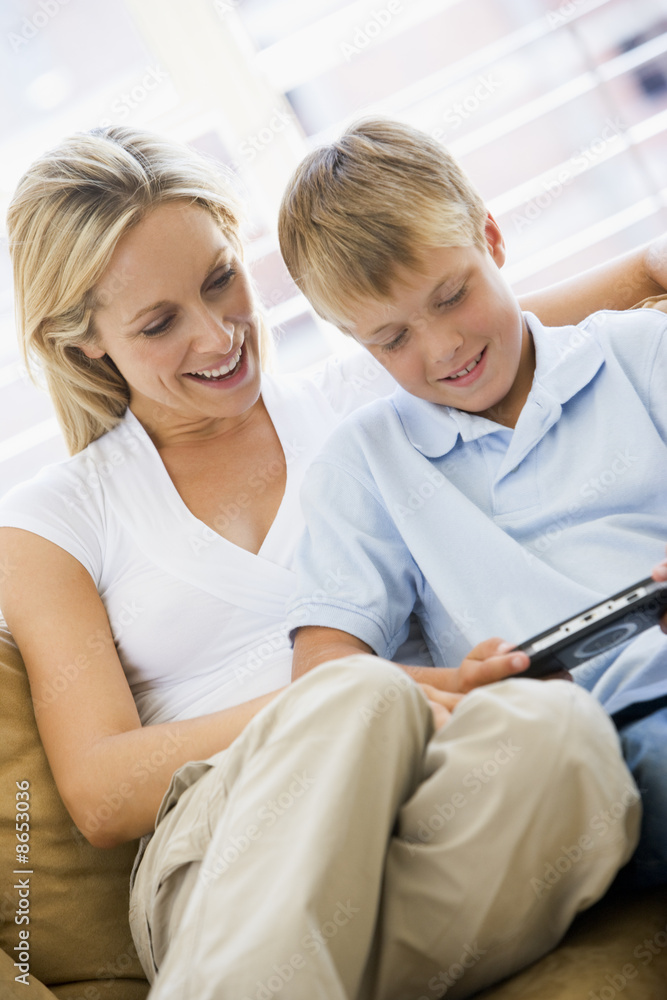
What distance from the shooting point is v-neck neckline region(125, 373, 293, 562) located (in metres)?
1.27

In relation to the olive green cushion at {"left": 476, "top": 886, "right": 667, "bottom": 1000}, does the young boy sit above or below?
above

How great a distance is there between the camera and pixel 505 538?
1.06 metres

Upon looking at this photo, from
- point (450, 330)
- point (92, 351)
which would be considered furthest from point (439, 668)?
point (92, 351)

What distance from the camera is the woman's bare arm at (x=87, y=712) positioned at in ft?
3.49

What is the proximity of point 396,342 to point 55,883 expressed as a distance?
81cm

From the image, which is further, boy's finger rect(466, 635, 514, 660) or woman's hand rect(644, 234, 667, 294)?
woman's hand rect(644, 234, 667, 294)

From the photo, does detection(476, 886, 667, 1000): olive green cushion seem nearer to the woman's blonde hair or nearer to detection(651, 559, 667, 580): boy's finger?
detection(651, 559, 667, 580): boy's finger

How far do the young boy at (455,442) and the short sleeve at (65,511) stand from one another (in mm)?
354

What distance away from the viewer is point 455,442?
116 centimetres

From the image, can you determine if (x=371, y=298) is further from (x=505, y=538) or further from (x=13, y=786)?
(x=13, y=786)

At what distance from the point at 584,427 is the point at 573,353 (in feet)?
0.33

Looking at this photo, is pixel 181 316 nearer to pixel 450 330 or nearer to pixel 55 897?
pixel 450 330

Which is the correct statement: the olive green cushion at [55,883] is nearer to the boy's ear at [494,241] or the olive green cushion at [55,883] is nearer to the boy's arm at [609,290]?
the boy's ear at [494,241]

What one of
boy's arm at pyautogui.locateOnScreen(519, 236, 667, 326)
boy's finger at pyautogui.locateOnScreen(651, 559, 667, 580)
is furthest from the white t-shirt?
boy's finger at pyautogui.locateOnScreen(651, 559, 667, 580)
